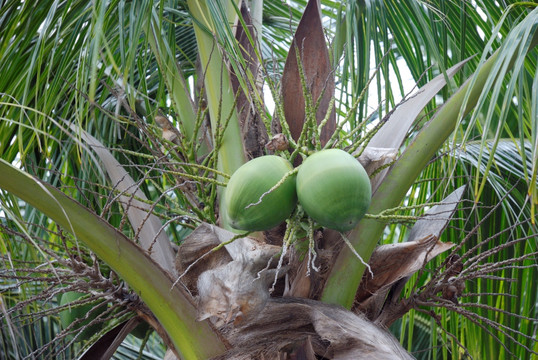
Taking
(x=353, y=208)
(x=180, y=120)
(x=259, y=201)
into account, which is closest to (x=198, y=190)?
(x=180, y=120)

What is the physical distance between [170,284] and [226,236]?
0.15 m

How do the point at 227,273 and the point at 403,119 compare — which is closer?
the point at 227,273

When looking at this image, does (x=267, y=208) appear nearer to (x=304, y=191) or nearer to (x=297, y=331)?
(x=304, y=191)

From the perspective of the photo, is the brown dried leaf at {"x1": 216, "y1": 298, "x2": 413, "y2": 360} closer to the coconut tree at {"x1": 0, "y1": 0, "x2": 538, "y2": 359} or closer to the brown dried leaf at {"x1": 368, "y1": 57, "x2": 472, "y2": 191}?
the coconut tree at {"x1": 0, "y1": 0, "x2": 538, "y2": 359}

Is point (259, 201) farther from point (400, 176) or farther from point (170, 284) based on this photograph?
point (400, 176)

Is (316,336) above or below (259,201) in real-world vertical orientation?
below

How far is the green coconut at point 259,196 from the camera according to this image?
1.11 m

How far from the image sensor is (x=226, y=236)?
1319 millimetres

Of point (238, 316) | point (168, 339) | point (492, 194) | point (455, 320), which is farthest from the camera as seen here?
point (492, 194)

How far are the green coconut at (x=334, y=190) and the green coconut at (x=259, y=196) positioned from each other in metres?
0.04

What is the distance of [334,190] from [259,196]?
0.48ft

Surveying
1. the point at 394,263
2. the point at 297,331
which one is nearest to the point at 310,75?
the point at 394,263

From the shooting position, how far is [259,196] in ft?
3.66

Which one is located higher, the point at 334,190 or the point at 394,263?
the point at 334,190
